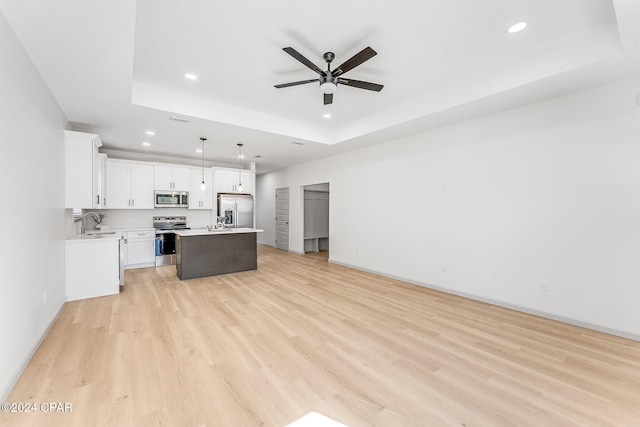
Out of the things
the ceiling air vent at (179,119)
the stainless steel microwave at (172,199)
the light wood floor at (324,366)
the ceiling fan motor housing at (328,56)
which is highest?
the ceiling fan motor housing at (328,56)

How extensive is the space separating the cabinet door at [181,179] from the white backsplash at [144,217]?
2.10 feet

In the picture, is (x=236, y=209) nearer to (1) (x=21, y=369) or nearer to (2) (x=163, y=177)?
(2) (x=163, y=177)

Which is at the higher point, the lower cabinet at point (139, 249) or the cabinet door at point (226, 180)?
the cabinet door at point (226, 180)

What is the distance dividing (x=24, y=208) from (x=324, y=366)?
118 inches

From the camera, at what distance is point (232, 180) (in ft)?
24.7

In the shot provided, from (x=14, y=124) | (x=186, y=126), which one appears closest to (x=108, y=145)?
(x=186, y=126)

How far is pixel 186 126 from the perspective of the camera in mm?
4473

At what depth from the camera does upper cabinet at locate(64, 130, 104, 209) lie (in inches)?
154

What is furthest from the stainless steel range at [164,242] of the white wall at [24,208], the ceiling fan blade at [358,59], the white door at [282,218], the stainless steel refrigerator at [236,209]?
the ceiling fan blade at [358,59]

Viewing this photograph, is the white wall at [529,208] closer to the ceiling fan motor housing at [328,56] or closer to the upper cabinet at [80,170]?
the ceiling fan motor housing at [328,56]

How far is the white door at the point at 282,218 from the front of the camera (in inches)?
341

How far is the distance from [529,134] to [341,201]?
3879 mm

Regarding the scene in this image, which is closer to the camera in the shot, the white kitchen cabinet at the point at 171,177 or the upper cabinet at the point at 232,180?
the white kitchen cabinet at the point at 171,177

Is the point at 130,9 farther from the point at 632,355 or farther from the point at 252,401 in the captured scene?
the point at 632,355
